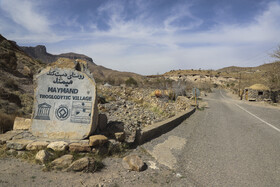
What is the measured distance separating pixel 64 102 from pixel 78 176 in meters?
1.95

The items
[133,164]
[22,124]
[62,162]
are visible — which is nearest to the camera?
[62,162]

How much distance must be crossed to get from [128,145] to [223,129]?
14.9 feet

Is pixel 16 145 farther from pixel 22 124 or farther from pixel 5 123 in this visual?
pixel 5 123

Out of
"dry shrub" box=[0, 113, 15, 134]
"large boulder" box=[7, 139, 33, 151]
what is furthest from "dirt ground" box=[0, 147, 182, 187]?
"dry shrub" box=[0, 113, 15, 134]

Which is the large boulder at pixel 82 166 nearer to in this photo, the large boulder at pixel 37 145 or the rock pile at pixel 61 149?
the rock pile at pixel 61 149

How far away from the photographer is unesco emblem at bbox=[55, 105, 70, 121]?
14.6 ft

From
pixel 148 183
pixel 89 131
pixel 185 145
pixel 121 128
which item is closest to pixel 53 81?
pixel 89 131

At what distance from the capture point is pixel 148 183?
10.7ft

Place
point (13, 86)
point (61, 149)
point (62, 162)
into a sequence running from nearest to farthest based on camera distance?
point (62, 162)
point (61, 149)
point (13, 86)

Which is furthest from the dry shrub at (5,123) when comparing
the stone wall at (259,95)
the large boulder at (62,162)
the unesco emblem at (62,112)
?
the stone wall at (259,95)

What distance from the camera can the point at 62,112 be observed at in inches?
176

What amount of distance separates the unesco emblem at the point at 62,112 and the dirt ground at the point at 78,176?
1.19 meters

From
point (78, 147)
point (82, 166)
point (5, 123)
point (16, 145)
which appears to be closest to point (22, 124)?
point (5, 123)

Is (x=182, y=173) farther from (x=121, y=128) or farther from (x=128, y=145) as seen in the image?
(x=121, y=128)
